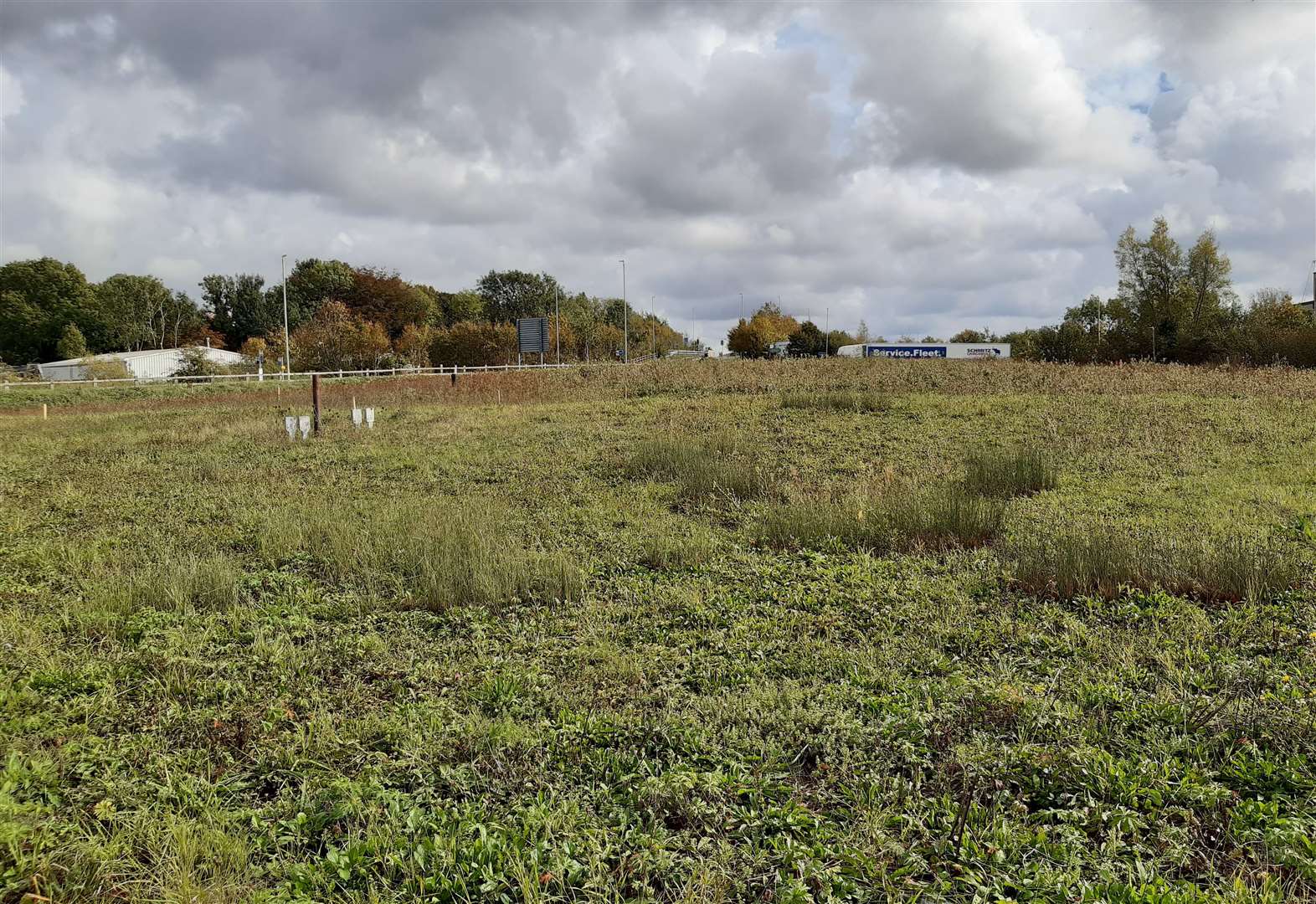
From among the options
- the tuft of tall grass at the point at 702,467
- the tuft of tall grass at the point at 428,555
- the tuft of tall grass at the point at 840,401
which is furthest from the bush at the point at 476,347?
the tuft of tall grass at the point at 428,555

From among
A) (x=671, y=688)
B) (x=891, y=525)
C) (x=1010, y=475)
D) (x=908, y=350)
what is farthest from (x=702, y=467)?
(x=908, y=350)

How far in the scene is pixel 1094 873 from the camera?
3.05 m

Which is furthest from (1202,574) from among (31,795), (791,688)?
(31,795)

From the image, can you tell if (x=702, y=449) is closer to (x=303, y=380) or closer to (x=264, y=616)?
(x=264, y=616)

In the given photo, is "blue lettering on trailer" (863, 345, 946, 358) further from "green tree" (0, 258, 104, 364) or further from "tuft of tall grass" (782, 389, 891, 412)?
"green tree" (0, 258, 104, 364)

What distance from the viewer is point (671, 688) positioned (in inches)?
186

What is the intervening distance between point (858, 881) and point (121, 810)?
3362mm

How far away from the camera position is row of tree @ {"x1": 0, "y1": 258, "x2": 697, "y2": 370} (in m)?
72.2

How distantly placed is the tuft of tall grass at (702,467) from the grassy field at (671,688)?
0.38 ft

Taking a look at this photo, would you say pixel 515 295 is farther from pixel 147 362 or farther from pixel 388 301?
pixel 147 362

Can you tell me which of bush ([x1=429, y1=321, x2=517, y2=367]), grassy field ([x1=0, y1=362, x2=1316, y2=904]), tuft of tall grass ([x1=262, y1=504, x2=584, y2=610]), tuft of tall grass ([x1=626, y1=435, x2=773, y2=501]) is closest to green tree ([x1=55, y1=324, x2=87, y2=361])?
bush ([x1=429, y1=321, x2=517, y2=367])

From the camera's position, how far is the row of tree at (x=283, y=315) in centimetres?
7225

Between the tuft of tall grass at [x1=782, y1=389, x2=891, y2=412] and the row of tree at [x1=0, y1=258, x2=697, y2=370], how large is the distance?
49.8 meters

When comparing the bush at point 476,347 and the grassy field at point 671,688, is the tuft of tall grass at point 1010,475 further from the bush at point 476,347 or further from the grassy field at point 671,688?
the bush at point 476,347
